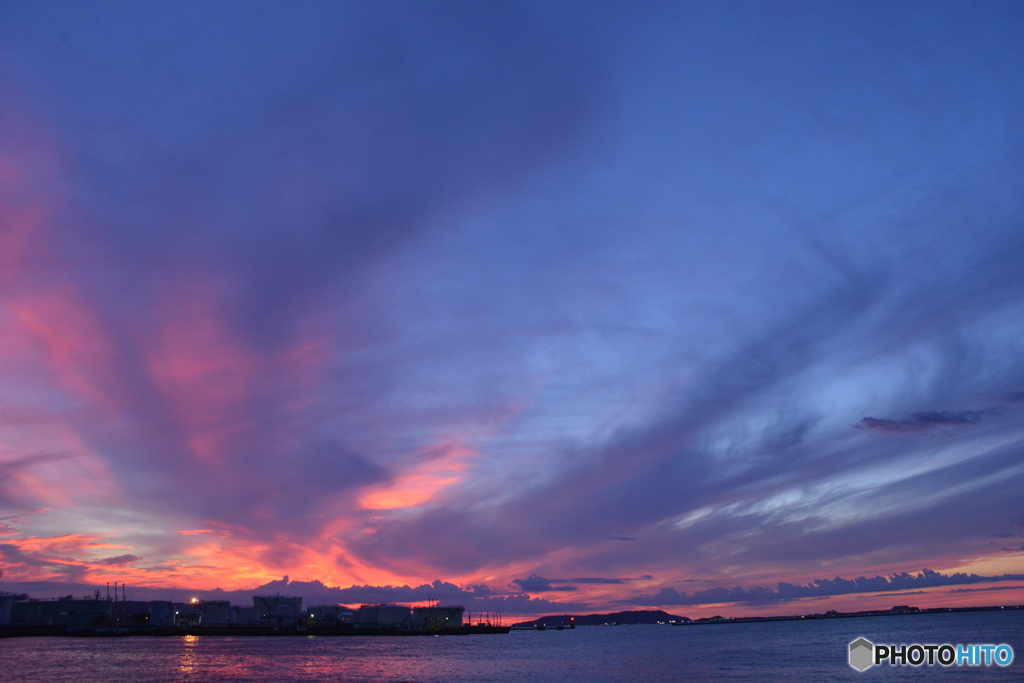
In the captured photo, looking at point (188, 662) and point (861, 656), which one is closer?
point (861, 656)

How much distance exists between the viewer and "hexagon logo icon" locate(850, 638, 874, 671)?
88644 mm

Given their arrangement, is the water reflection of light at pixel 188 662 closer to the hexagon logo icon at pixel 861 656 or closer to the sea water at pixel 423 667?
the sea water at pixel 423 667

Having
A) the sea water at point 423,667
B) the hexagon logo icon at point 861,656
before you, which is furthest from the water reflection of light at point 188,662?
the hexagon logo icon at point 861,656

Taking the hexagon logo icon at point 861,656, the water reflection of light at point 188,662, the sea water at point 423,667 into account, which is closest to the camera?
the sea water at point 423,667

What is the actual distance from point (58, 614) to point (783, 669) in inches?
7937

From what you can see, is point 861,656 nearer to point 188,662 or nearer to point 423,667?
point 423,667

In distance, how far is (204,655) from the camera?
116500 millimetres

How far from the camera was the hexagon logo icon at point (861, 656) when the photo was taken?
88.6m

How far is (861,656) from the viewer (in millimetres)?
99938

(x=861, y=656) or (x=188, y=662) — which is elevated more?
(x=188, y=662)

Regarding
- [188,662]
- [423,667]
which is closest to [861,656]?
[423,667]

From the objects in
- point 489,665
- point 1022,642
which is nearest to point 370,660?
point 489,665

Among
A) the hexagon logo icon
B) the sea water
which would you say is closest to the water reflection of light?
the sea water

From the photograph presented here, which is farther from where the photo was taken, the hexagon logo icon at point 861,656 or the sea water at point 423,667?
the hexagon logo icon at point 861,656
